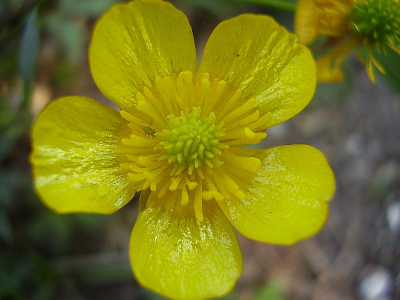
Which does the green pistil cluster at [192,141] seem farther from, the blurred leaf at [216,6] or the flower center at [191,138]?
the blurred leaf at [216,6]

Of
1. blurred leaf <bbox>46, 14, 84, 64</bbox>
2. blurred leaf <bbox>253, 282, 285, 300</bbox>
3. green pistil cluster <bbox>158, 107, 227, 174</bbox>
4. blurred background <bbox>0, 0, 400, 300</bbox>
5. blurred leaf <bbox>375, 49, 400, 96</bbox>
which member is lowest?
blurred leaf <bbox>253, 282, 285, 300</bbox>

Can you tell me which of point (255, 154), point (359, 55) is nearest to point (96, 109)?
point (255, 154)

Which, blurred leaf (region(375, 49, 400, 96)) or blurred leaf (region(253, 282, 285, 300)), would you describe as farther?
blurred leaf (region(253, 282, 285, 300))

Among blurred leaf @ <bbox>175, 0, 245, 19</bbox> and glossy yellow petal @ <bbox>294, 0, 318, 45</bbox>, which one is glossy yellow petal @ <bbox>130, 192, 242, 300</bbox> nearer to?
glossy yellow petal @ <bbox>294, 0, 318, 45</bbox>

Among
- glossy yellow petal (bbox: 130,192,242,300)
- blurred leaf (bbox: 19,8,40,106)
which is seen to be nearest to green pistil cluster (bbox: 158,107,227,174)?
glossy yellow petal (bbox: 130,192,242,300)

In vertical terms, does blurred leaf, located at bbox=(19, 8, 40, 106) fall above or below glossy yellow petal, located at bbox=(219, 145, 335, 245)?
above

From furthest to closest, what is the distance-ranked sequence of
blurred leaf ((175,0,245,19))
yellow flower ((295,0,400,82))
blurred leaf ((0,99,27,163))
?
blurred leaf ((175,0,245,19)), blurred leaf ((0,99,27,163)), yellow flower ((295,0,400,82))
